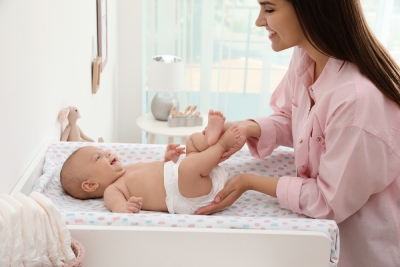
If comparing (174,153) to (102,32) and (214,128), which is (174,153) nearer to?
(214,128)

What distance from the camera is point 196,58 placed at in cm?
351

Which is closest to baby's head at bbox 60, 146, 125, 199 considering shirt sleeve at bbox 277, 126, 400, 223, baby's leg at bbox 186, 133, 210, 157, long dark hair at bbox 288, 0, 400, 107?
baby's leg at bbox 186, 133, 210, 157

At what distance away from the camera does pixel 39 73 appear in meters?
1.51

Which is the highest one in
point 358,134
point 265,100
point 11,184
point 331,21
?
point 331,21

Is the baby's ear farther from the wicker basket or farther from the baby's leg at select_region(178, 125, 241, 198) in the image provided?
the wicker basket

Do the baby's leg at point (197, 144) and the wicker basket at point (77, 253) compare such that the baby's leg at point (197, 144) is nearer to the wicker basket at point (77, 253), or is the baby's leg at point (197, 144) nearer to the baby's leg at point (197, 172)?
the baby's leg at point (197, 172)

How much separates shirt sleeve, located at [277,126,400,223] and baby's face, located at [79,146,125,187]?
0.55m

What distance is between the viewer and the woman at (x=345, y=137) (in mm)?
1271

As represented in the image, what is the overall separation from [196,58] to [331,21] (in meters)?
2.25

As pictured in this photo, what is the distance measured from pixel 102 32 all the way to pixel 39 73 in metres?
1.17

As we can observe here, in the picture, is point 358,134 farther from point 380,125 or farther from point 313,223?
point 313,223

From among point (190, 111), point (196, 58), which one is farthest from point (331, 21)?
point (196, 58)

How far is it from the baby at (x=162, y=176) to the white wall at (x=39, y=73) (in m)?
0.16

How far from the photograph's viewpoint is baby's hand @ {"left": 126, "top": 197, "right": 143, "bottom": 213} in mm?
1358
